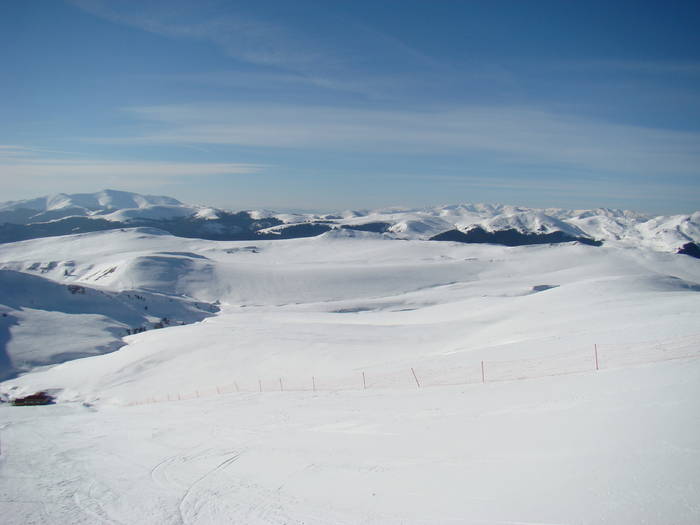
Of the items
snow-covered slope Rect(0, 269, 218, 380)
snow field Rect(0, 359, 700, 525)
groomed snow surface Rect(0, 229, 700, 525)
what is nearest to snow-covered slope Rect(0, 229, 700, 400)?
groomed snow surface Rect(0, 229, 700, 525)

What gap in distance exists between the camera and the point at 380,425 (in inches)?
456

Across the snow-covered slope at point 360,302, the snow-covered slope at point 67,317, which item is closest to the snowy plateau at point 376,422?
the snow-covered slope at point 360,302

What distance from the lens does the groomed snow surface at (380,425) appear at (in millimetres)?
7098

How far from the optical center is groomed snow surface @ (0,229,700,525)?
23.3 feet

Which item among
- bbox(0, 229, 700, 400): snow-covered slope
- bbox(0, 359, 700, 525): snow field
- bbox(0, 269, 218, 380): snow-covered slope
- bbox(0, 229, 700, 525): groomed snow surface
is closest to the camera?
bbox(0, 359, 700, 525): snow field

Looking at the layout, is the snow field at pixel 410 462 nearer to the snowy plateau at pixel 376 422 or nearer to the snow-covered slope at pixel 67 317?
the snowy plateau at pixel 376 422

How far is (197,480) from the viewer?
9.66 m

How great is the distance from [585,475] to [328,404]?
30.4 feet

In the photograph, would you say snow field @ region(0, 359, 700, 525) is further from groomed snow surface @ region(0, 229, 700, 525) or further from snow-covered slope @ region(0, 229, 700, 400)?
snow-covered slope @ region(0, 229, 700, 400)

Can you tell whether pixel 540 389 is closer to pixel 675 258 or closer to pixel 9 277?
pixel 9 277

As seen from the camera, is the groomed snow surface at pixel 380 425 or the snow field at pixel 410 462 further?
the groomed snow surface at pixel 380 425

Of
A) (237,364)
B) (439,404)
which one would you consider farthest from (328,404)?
(237,364)

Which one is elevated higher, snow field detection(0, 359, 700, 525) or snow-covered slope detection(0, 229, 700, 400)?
snow field detection(0, 359, 700, 525)

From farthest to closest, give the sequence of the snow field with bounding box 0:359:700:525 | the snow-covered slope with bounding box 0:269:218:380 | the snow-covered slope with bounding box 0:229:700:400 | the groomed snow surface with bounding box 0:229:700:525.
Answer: the snow-covered slope with bounding box 0:269:218:380 → the snow-covered slope with bounding box 0:229:700:400 → the groomed snow surface with bounding box 0:229:700:525 → the snow field with bounding box 0:359:700:525
